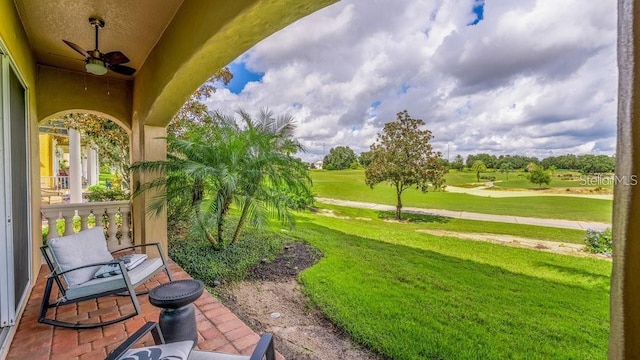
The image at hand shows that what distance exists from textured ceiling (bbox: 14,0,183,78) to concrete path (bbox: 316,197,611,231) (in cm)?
735

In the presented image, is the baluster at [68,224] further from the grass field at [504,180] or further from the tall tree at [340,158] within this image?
the grass field at [504,180]

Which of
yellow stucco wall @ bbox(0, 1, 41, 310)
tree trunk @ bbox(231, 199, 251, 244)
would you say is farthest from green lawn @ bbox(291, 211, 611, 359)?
yellow stucco wall @ bbox(0, 1, 41, 310)

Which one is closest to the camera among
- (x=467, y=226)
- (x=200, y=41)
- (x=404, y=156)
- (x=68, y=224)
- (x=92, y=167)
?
(x=200, y=41)

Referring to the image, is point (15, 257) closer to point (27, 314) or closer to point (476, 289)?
point (27, 314)

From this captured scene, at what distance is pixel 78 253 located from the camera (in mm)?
3029

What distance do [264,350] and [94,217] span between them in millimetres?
4849

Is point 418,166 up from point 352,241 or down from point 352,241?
up

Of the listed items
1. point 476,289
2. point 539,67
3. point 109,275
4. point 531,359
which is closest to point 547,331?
point 531,359

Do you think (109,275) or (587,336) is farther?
(587,336)

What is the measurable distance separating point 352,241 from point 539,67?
556 cm

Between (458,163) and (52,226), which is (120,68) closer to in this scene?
(52,226)

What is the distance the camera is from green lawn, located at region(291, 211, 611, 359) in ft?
10.8

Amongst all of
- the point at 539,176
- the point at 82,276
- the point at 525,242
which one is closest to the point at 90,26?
the point at 82,276

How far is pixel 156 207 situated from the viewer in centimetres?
446
